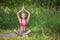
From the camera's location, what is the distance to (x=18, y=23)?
6.92 feet

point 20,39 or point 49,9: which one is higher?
point 49,9

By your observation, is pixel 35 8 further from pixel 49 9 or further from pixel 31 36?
pixel 31 36

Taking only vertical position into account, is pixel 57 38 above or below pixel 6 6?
below

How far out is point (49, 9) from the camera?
2166mm

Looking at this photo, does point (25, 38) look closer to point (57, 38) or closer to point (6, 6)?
point (57, 38)

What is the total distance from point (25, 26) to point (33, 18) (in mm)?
127

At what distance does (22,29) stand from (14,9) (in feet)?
0.80

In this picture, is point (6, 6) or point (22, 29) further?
point (6, 6)

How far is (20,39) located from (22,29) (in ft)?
0.44

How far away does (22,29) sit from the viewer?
2047 millimetres

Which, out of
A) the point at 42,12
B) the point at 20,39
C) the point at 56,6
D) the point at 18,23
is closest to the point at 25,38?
the point at 20,39

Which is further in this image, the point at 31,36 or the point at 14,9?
the point at 14,9

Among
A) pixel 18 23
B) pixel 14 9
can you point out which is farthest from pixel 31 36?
pixel 14 9

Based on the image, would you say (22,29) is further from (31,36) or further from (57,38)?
(57,38)
